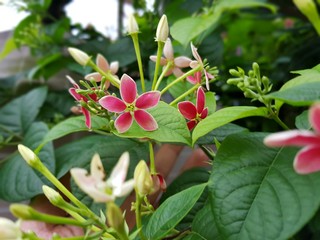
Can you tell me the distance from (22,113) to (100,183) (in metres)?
0.63

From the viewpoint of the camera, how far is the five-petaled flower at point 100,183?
29 cm

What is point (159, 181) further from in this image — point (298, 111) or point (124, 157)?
point (298, 111)

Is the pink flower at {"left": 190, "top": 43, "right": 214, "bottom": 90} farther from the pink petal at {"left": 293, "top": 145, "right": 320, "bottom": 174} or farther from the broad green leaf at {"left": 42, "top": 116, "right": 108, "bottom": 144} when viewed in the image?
the pink petal at {"left": 293, "top": 145, "right": 320, "bottom": 174}

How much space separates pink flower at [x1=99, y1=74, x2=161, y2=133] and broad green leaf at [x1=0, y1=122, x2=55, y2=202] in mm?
243

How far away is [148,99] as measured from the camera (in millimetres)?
437

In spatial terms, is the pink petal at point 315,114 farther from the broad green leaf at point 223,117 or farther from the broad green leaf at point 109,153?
the broad green leaf at point 109,153

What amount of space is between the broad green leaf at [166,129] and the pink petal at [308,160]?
0.49 ft

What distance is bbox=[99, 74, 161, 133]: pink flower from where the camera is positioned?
0.43 meters

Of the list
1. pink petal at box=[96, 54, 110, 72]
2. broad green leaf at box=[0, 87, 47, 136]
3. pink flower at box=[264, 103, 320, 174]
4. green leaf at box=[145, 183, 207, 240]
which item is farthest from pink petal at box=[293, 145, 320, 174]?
broad green leaf at box=[0, 87, 47, 136]

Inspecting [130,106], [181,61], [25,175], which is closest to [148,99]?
[130,106]

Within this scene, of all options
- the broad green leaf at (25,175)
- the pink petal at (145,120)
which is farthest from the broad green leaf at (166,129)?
the broad green leaf at (25,175)

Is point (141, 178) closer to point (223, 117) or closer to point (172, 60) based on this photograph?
point (223, 117)

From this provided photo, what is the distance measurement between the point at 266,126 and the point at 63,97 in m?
0.45

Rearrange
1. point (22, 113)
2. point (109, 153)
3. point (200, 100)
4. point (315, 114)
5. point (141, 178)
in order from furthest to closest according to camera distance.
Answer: point (22, 113)
point (109, 153)
point (200, 100)
point (141, 178)
point (315, 114)
